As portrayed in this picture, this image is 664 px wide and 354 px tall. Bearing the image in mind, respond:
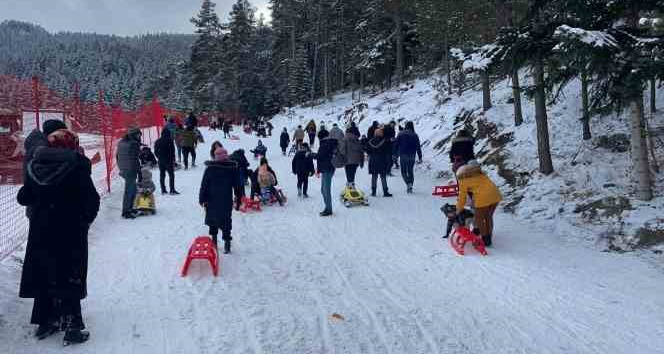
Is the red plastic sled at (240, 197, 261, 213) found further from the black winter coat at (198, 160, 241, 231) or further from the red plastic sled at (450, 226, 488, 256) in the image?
the red plastic sled at (450, 226, 488, 256)

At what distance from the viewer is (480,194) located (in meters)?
8.22

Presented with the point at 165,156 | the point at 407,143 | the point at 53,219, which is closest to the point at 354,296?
the point at 53,219

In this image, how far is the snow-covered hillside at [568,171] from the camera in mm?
8992

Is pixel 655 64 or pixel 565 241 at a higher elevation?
pixel 655 64

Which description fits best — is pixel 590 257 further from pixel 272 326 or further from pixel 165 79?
pixel 165 79

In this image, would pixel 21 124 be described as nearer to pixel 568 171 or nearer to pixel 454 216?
pixel 454 216

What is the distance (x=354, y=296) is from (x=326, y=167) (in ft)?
17.5

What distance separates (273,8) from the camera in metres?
59.4

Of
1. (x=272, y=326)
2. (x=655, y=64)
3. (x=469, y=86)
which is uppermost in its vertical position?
(x=469, y=86)

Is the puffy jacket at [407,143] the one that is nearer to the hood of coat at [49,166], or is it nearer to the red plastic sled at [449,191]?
the red plastic sled at [449,191]

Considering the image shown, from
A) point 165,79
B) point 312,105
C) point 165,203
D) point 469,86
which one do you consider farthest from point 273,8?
point 165,203

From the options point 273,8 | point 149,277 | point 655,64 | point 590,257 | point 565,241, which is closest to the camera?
point 655,64

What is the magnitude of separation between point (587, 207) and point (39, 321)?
382 inches

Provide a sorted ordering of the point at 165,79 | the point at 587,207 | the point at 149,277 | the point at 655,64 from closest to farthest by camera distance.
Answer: the point at 655,64 → the point at 149,277 → the point at 587,207 → the point at 165,79
